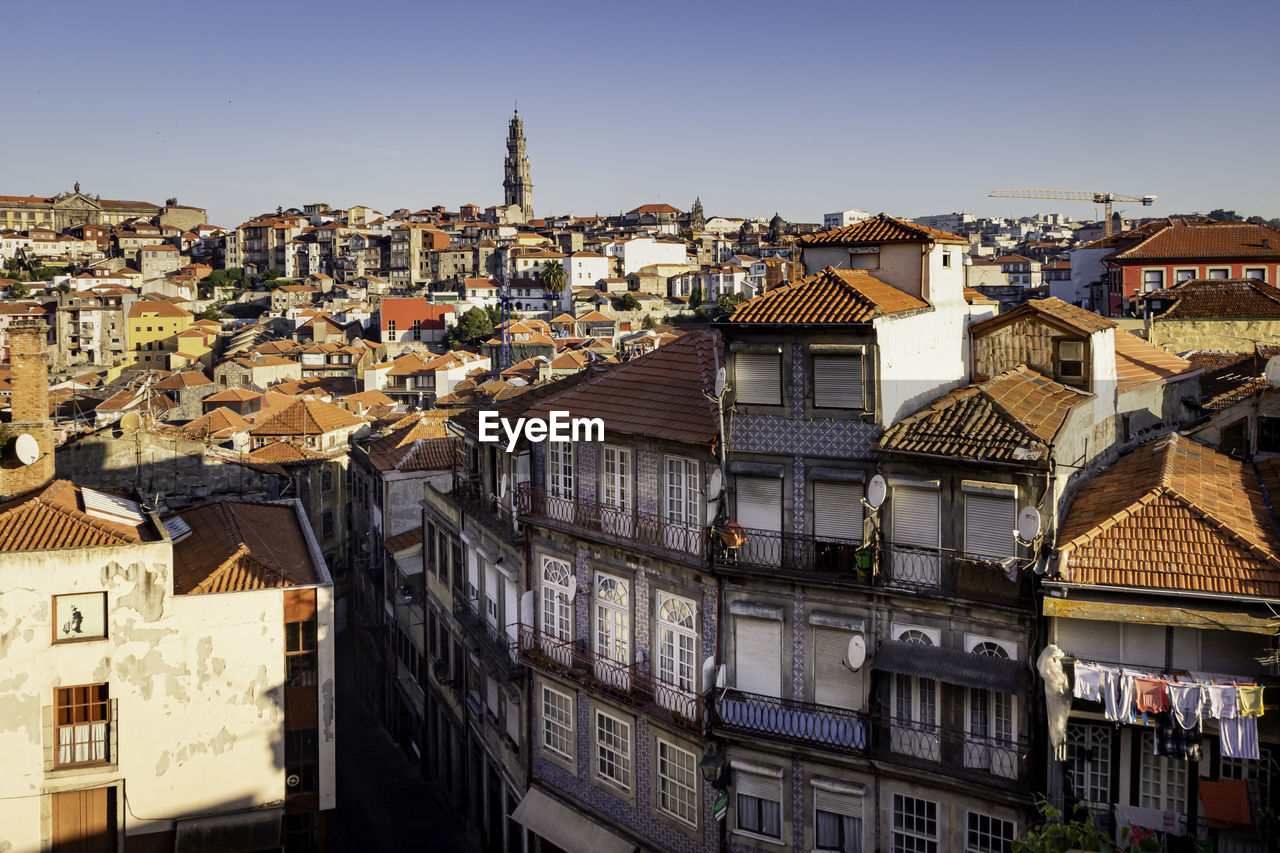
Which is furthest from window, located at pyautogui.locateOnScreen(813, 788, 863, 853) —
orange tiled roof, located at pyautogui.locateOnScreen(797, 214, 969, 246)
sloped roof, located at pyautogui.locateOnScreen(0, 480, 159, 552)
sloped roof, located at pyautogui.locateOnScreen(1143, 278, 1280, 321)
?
sloped roof, located at pyautogui.locateOnScreen(1143, 278, 1280, 321)

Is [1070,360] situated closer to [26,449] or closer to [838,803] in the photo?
[838,803]

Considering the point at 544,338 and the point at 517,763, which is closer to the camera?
the point at 517,763

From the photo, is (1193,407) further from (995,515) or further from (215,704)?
(215,704)

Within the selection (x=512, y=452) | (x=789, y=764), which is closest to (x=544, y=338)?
(x=512, y=452)

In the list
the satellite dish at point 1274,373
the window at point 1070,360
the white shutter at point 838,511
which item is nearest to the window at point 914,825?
the white shutter at point 838,511

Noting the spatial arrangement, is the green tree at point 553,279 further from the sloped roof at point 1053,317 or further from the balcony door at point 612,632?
the sloped roof at point 1053,317

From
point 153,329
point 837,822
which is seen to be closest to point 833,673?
point 837,822
